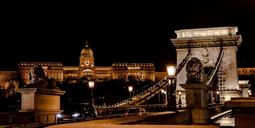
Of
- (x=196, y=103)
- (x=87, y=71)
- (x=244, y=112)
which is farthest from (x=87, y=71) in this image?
(x=244, y=112)

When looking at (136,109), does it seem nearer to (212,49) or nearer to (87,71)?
(212,49)

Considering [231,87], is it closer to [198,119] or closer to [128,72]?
[198,119]

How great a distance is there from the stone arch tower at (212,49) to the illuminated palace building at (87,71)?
4013 inches

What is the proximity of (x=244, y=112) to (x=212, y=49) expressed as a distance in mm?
42961

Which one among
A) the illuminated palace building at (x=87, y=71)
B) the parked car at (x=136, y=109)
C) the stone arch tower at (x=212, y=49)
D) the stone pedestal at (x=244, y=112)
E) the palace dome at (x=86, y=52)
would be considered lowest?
the parked car at (x=136, y=109)

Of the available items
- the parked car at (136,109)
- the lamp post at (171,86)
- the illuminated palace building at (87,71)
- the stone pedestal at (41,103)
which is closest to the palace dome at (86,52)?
the illuminated palace building at (87,71)

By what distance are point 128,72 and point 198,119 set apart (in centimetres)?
14480

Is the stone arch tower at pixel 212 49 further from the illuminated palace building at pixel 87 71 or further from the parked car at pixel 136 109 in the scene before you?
the illuminated palace building at pixel 87 71

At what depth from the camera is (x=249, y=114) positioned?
6758 millimetres

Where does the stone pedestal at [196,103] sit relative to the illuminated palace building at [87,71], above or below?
below

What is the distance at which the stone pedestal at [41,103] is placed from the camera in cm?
1366

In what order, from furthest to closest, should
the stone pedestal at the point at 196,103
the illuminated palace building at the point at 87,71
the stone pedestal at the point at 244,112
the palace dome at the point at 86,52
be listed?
the illuminated palace building at the point at 87,71 < the palace dome at the point at 86,52 < the stone pedestal at the point at 196,103 < the stone pedestal at the point at 244,112

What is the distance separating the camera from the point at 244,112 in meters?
6.78

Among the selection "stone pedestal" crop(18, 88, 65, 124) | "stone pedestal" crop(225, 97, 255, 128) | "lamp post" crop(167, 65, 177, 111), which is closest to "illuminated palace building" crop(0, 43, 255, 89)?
"lamp post" crop(167, 65, 177, 111)
